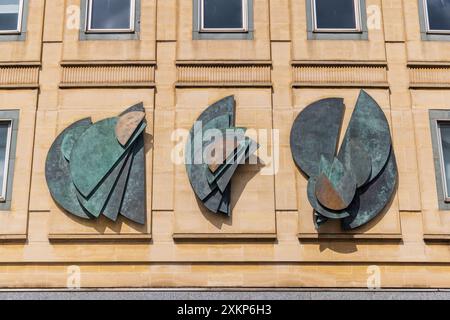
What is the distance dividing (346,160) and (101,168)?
17.2ft

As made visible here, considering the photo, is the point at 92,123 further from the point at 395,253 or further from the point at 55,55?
the point at 395,253

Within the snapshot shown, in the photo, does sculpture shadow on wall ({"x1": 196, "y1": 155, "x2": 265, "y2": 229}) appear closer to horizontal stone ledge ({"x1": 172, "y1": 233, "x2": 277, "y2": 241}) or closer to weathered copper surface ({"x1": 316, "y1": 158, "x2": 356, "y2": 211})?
horizontal stone ledge ({"x1": 172, "y1": 233, "x2": 277, "y2": 241})

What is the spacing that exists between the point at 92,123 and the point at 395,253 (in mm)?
7097

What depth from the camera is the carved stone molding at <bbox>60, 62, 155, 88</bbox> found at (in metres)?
15.9

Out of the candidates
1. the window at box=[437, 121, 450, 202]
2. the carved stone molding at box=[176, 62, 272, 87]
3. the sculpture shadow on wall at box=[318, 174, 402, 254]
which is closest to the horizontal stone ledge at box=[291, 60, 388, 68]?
the carved stone molding at box=[176, 62, 272, 87]

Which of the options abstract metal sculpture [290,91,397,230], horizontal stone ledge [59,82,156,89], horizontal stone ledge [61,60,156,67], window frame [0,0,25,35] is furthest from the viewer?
window frame [0,0,25,35]

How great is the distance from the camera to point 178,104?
1577 centimetres

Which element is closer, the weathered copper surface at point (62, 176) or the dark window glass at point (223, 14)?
the weathered copper surface at point (62, 176)

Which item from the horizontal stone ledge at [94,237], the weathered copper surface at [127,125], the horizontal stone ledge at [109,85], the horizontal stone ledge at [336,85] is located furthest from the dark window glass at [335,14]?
the horizontal stone ledge at [94,237]

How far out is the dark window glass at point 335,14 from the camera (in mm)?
16594

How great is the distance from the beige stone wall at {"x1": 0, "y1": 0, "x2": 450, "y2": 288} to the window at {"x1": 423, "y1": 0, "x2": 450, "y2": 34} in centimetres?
32

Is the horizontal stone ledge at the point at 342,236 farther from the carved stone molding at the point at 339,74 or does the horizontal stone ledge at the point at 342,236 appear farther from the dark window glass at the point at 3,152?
the dark window glass at the point at 3,152

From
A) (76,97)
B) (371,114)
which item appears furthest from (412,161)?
(76,97)

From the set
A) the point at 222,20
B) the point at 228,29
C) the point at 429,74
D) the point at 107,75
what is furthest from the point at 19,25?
the point at 429,74
